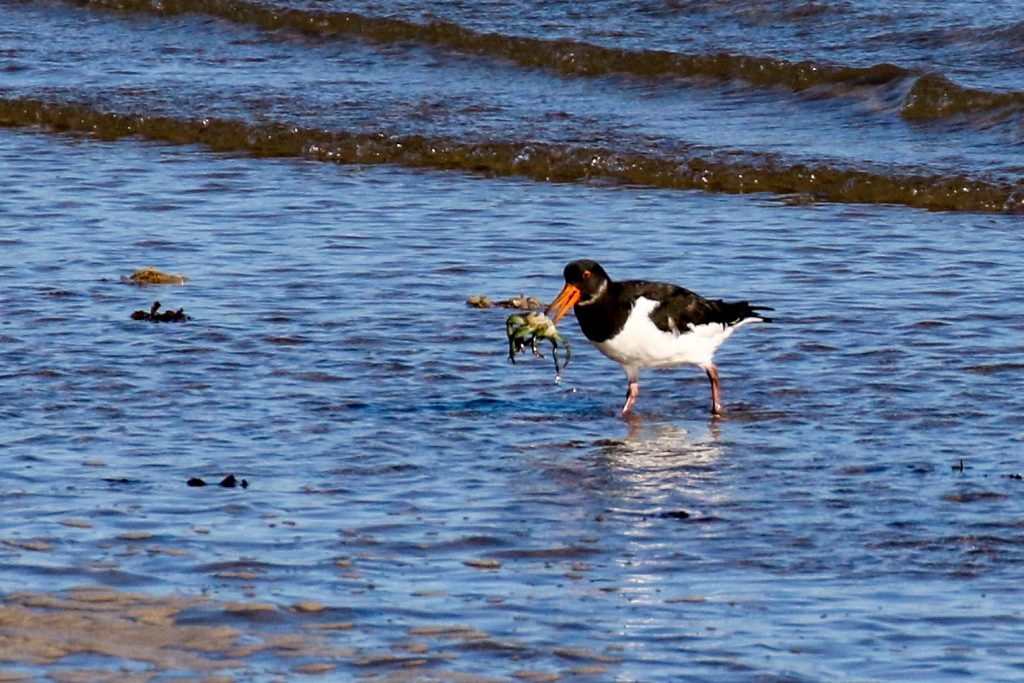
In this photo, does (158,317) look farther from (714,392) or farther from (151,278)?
(714,392)

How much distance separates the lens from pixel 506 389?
8.06 metres

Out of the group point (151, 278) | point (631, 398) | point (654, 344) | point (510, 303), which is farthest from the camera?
point (151, 278)

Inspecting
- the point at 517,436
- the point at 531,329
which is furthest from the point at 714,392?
the point at 517,436

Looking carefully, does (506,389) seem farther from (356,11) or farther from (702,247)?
(356,11)

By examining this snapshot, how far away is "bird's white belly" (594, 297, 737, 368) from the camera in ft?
25.1

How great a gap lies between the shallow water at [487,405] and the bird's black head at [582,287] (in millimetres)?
441

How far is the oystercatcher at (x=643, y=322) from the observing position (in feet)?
25.2

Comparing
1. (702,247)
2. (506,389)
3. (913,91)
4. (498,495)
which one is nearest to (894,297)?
(702,247)

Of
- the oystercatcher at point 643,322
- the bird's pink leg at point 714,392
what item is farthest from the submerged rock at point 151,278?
the bird's pink leg at point 714,392

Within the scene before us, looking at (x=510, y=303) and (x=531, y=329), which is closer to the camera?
(x=531, y=329)

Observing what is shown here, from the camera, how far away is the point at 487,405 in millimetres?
7777

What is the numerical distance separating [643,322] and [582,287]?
0.35 metres

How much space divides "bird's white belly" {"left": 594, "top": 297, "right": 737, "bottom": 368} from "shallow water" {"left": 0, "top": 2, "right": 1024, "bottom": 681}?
0.79 feet

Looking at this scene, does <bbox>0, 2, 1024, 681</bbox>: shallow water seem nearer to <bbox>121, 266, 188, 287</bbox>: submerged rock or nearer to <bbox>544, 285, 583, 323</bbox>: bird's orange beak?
<bbox>121, 266, 188, 287</bbox>: submerged rock
